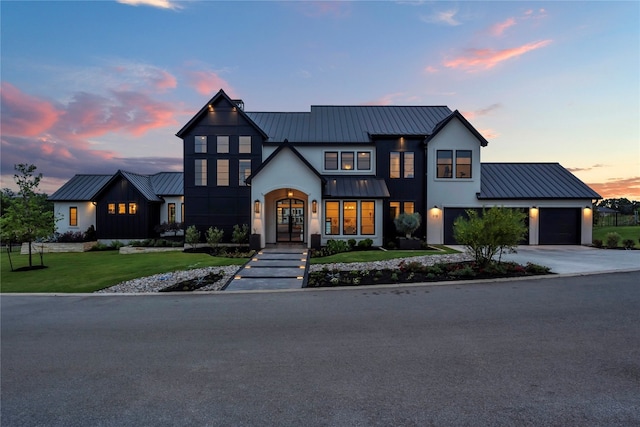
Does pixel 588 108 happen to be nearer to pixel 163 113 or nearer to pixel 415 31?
pixel 415 31

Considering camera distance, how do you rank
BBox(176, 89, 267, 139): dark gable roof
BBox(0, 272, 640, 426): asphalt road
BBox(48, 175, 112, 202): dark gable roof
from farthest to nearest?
BBox(48, 175, 112, 202): dark gable roof → BBox(176, 89, 267, 139): dark gable roof → BBox(0, 272, 640, 426): asphalt road

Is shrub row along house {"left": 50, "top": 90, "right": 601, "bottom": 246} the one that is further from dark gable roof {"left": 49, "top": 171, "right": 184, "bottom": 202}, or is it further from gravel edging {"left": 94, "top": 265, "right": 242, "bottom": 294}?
gravel edging {"left": 94, "top": 265, "right": 242, "bottom": 294}

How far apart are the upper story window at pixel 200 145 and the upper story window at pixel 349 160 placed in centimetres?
853

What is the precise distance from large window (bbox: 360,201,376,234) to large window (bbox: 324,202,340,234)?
61.7 inches

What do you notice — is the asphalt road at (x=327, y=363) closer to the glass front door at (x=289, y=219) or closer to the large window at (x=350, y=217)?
the large window at (x=350, y=217)

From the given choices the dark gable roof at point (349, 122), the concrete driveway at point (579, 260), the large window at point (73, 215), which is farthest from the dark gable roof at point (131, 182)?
the concrete driveway at point (579, 260)

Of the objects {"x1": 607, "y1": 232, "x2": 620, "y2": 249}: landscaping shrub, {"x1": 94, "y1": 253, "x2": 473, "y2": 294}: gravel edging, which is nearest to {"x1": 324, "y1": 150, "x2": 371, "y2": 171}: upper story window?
{"x1": 94, "y1": 253, "x2": 473, "y2": 294}: gravel edging

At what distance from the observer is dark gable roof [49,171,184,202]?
79.8ft

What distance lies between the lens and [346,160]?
70.9 feet

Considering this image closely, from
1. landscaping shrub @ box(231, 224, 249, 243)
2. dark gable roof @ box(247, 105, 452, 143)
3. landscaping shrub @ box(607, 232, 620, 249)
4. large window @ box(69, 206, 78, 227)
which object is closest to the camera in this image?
landscaping shrub @ box(607, 232, 620, 249)

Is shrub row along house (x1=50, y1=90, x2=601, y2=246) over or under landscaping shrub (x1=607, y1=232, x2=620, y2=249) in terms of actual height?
over

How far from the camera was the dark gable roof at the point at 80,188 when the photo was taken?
25.0 metres

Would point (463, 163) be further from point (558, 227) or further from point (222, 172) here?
point (222, 172)

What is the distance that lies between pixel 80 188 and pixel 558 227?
3757cm
